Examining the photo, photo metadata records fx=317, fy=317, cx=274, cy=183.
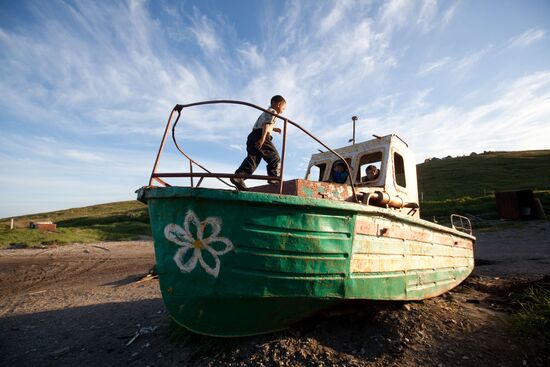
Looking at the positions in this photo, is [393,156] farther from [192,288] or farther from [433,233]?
[192,288]

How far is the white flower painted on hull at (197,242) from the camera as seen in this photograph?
11.0 feet

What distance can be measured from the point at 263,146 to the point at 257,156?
0.53ft

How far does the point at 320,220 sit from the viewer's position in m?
3.50

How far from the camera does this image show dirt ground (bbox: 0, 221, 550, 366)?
362cm

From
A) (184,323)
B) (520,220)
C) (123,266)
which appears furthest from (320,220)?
(520,220)

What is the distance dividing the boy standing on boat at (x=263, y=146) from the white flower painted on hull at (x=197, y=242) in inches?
31.5

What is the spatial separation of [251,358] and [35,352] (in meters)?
3.29

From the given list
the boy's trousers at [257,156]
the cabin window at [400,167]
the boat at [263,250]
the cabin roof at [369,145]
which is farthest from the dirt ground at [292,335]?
the cabin roof at [369,145]

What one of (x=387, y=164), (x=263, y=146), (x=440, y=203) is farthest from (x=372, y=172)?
(x=440, y=203)

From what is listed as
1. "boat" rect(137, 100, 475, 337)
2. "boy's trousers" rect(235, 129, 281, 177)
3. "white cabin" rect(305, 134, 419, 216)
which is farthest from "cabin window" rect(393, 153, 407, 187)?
"boy's trousers" rect(235, 129, 281, 177)

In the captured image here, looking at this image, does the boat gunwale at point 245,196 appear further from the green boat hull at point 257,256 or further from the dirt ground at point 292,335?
the dirt ground at point 292,335

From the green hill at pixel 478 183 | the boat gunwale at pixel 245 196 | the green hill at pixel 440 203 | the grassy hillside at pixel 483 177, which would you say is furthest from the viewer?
the grassy hillside at pixel 483 177

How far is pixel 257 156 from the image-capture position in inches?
171

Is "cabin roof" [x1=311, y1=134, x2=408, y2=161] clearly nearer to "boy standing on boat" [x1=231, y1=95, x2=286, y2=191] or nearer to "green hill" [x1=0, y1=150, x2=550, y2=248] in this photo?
"boy standing on boat" [x1=231, y1=95, x2=286, y2=191]
